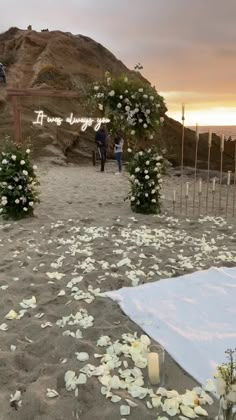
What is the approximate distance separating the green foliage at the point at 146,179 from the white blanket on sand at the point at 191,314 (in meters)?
3.29

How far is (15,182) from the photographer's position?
7.47 metres

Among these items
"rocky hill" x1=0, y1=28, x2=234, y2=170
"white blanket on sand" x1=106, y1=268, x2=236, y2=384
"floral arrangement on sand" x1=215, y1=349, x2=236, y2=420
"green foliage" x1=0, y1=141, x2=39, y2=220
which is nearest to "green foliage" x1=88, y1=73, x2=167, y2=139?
"green foliage" x1=0, y1=141, x2=39, y2=220

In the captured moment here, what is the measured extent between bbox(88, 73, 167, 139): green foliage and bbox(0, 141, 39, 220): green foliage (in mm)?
1650

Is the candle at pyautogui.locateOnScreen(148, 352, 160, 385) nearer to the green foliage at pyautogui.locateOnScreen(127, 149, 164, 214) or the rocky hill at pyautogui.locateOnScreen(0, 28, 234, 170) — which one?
the green foliage at pyautogui.locateOnScreen(127, 149, 164, 214)

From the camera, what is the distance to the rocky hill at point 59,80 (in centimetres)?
1903

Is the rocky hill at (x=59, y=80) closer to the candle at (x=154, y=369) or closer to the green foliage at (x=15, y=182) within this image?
the green foliage at (x=15, y=182)

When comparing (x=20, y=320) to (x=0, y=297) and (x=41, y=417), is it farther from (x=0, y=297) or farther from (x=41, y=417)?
(x=41, y=417)

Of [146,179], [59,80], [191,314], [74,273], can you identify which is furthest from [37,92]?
[59,80]

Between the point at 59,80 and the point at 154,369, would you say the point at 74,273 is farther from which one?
the point at 59,80

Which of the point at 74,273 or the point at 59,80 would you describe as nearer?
the point at 74,273

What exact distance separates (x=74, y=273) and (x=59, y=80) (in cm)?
1899

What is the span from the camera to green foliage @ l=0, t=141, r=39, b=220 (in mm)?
7422

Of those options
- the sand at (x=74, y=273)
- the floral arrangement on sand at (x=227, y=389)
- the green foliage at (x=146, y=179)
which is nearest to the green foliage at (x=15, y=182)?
the sand at (x=74, y=273)

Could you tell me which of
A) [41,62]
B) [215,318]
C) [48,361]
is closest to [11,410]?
[48,361]
